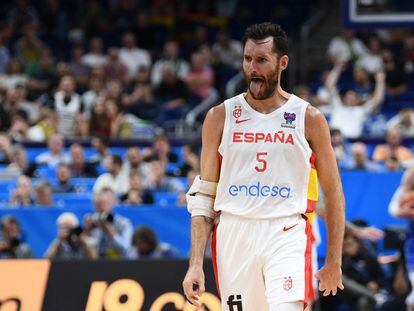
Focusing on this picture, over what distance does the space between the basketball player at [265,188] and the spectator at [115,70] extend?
13621mm

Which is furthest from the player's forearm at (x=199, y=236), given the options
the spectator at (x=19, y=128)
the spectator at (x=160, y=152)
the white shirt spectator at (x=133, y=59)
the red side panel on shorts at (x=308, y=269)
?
the white shirt spectator at (x=133, y=59)

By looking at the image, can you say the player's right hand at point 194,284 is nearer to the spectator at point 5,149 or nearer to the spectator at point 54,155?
the spectator at point 54,155

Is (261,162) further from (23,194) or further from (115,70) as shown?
(115,70)

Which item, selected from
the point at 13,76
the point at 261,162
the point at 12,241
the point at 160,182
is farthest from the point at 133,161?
the point at 261,162

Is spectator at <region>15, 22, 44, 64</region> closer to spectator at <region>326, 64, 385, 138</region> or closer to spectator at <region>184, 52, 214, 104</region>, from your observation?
spectator at <region>184, 52, 214, 104</region>

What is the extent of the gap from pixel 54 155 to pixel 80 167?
767 mm

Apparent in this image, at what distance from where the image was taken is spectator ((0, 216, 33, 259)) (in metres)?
11.7

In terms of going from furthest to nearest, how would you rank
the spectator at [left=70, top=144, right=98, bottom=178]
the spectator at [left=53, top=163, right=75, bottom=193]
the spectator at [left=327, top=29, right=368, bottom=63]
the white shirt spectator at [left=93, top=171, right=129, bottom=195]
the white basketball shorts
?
the spectator at [left=327, top=29, right=368, bottom=63], the spectator at [left=70, top=144, right=98, bottom=178], the spectator at [left=53, top=163, right=75, bottom=193], the white shirt spectator at [left=93, top=171, right=129, bottom=195], the white basketball shorts

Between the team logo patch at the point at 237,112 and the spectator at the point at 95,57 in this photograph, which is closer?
the team logo patch at the point at 237,112

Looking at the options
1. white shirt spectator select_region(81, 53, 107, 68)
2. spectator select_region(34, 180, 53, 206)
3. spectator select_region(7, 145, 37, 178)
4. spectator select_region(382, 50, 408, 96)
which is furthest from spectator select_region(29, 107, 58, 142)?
spectator select_region(382, 50, 408, 96)

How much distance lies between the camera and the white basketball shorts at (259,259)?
5891mm

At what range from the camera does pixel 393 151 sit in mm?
15133

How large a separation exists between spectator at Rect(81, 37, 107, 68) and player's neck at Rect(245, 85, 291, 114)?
14.0 m

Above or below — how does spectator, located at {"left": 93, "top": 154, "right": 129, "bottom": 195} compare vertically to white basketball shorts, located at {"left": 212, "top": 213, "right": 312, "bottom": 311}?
below
